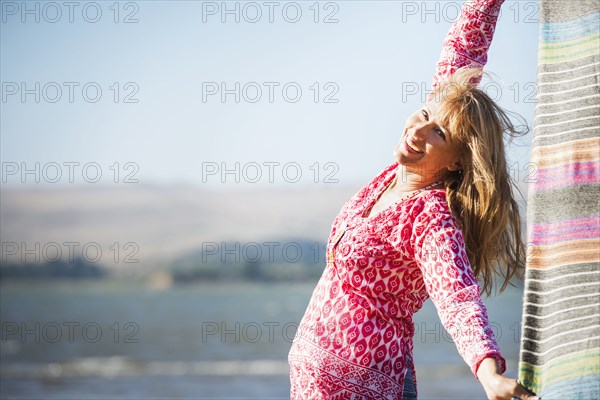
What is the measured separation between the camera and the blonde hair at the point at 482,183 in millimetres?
2193

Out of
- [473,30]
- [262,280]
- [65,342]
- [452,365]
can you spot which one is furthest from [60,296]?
[473,30]

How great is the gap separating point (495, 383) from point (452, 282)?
0.96ft

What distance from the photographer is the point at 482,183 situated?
2193 mm

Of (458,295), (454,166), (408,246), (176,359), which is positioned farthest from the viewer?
(176,359)

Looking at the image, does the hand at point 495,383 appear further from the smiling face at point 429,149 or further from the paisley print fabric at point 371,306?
the smiling face at point 429,149

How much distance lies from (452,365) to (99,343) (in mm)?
10813

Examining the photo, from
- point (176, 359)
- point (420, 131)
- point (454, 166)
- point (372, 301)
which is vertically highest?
point (420, 131)

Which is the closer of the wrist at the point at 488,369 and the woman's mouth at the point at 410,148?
the wrist at the point at 488,369

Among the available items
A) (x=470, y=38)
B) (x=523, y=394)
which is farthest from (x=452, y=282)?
(x=470, y=38)

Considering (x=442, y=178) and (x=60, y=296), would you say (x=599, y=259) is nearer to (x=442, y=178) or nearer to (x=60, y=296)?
(x=442, y=178)

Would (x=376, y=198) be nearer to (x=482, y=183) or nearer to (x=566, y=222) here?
(x=482, y=183)

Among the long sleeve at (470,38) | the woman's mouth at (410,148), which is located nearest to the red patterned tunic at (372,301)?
the woman's mouth at (410,148)

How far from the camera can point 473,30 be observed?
99.3 inches

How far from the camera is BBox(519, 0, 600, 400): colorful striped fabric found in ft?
6.31
